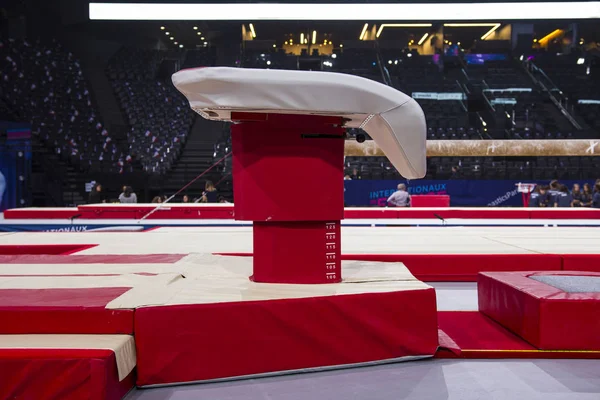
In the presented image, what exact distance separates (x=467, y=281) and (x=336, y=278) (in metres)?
1.49

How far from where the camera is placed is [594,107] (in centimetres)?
1762

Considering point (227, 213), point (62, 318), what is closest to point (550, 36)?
point (227, 213)

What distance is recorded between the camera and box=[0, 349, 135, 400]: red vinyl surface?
1.39m

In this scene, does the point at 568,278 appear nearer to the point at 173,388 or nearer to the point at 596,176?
the point at 173,388

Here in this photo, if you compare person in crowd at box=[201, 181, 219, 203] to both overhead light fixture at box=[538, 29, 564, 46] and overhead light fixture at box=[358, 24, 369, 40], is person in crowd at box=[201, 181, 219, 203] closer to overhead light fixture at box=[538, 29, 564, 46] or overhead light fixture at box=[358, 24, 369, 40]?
overhead light fixture at box=[358, 24, 369, 40]

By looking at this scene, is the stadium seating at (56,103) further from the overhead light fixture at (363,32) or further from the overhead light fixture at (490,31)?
the overhead light fixture at (490,31)

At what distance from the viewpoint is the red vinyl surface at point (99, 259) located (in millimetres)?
2730

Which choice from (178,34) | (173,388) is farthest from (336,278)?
(178,34)

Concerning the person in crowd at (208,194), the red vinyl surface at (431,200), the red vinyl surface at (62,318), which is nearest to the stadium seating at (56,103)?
the person in crowd at (208,194)

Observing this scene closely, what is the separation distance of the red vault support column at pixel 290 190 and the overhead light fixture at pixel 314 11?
1059 centimetres

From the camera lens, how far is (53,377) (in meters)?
1.39

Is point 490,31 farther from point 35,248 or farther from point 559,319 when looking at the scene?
point 559,319

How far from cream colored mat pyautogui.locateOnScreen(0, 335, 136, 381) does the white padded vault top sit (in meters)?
0.89

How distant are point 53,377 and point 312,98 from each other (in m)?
1.27
